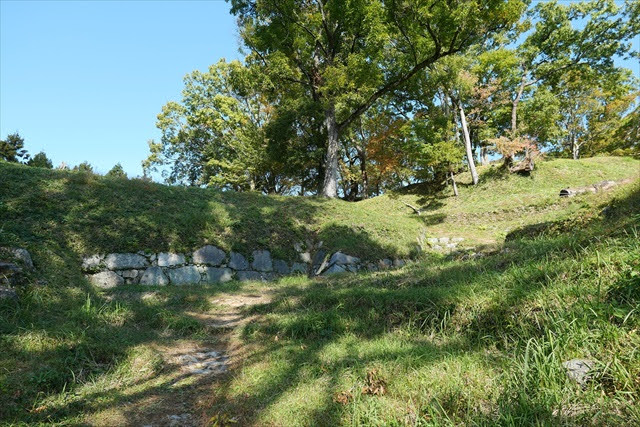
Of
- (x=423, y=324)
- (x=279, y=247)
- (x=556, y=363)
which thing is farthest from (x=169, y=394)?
(x=279, y=247)

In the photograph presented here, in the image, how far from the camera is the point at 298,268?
942cm

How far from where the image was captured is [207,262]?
8.34 meters

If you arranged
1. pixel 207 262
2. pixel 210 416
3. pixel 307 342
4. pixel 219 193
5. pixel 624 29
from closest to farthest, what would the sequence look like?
pixel 210 416
pixel 307 342
pixel 207 262
pixel 219 193
pixel 624 29

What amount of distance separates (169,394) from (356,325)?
2123 millimetres

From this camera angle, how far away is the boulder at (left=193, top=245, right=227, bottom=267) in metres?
8.28

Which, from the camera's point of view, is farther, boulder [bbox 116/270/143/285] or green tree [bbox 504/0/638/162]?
green tree [bbox 504/0/638/162]

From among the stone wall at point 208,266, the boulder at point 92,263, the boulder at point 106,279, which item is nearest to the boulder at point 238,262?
the stone wall at point 208,266

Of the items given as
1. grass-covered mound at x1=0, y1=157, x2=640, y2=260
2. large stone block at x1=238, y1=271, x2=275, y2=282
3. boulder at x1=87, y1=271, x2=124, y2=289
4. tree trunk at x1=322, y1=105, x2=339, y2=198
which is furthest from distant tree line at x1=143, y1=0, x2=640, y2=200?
boulder at x1=87, y1=271, x2=124, y2=289

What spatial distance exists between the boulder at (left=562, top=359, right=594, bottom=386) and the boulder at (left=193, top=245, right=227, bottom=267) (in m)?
7.48

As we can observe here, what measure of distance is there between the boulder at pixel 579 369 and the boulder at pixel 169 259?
7.58 metres

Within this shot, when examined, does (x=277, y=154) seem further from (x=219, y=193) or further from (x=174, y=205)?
(x=174, y=205)

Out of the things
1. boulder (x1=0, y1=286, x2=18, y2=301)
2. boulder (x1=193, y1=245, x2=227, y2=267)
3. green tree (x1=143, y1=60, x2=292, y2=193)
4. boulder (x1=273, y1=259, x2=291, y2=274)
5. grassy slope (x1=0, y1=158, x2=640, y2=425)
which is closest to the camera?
grassy slope (x1=0, y1=158, x2=640, y2=425)

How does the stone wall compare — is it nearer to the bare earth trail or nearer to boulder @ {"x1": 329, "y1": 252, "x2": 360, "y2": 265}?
boulder @ {"x1": 329, "y1": 252, "x2": 360, "y2": 265}

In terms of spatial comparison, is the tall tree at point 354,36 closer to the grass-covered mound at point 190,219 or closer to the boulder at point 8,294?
the grass-covered mound at point 190,219
